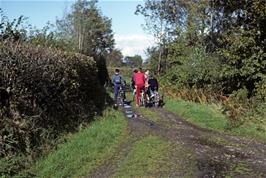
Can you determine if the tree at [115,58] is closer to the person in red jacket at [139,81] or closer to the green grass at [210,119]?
the person in red jacket at [139,81]

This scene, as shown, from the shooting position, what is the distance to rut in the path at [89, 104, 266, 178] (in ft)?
37.2

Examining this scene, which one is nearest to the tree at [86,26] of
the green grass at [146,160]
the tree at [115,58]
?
the tree at [115,58]

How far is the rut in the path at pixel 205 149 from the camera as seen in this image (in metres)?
11.3

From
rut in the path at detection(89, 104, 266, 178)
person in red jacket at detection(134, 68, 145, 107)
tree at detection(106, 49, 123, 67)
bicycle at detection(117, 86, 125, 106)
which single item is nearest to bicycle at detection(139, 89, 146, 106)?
person in red jacket at detection(134, 68, 145, 107)

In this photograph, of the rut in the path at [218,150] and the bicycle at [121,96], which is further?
the bicycle at [121,96]

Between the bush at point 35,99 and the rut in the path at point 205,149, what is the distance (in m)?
2.00

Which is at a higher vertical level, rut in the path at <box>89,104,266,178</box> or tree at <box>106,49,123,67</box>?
tree at <box>106,49,123,67</box>

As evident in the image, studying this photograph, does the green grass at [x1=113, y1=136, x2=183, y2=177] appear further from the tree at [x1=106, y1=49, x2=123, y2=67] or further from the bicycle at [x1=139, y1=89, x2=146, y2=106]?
the tree at [x1=106, y1=49, x2=123, y2=67]

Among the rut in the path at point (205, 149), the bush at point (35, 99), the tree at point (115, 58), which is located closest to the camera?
the rut in the path at point (205, 149)

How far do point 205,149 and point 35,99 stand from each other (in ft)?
16.7

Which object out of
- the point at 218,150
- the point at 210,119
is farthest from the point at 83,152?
the point at 210,119

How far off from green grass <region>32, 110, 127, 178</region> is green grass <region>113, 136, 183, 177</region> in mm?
729

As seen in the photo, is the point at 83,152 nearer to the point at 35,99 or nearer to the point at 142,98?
the point at 35,99

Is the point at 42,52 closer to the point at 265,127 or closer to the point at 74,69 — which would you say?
the point at 74,69
